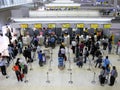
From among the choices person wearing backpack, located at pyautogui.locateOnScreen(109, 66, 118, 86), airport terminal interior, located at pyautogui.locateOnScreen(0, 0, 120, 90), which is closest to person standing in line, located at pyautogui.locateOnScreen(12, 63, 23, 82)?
airport terminal interior, located at pyautogui.locateOnScreen(0, 0, 120, 90)

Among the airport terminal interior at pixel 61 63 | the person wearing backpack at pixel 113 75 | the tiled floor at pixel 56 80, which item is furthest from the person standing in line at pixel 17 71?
the person wearing backpack at pixel 113 75

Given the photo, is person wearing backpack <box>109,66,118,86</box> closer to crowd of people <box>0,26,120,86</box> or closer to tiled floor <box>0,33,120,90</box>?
crowd of people <box>0,26,120,86</box>

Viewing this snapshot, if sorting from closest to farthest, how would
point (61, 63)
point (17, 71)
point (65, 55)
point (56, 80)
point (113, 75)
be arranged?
point (113, 75) → point (17, 71) → point (56, 80) → point (61, 63) → point (65, 55)

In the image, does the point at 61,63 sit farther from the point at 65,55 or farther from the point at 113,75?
the point at 113,75

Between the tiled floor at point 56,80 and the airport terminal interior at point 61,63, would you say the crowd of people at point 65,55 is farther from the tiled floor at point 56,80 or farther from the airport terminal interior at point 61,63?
the tiled floor at point 56,80

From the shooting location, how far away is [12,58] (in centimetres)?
1523

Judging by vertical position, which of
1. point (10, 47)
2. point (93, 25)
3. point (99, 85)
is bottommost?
point (99, 85)

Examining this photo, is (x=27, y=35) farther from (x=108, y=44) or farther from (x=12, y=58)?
(x=108, y=44)

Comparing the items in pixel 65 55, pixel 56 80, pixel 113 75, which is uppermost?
pixel 113 75

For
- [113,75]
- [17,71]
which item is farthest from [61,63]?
[113,75]

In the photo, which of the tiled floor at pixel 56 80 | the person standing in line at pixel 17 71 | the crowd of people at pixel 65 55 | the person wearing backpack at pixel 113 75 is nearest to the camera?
the person wearing backpack at pixel 113 75

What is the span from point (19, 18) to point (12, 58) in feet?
14.5

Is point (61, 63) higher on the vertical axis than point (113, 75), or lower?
lower

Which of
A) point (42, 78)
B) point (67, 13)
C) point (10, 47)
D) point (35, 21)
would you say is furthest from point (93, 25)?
point (10, 47)
